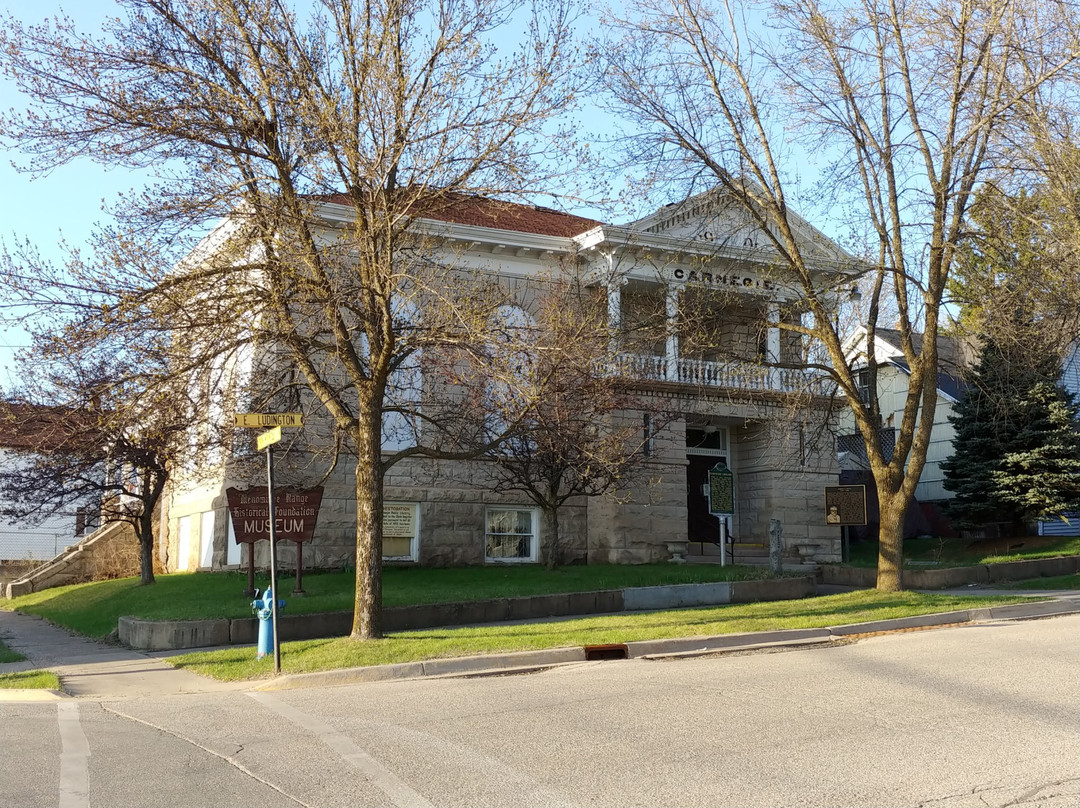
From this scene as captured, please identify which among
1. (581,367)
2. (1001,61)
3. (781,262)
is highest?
(1001,61)

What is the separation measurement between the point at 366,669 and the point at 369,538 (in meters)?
2.19

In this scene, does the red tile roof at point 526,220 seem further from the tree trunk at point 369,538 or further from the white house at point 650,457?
the tree trunk at point 369,538

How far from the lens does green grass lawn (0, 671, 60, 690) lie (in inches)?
447

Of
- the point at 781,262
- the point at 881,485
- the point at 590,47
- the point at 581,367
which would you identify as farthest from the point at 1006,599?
the point at 590,47

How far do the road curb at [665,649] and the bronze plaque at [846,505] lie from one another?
538 centimetres

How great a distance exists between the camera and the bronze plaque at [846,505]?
68.5ft

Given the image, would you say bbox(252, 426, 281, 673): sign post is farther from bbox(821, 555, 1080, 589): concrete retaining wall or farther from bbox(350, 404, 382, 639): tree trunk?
bbox(821, 555, 1080, 589): concrete retaining wall

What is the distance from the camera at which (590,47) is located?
1370cm

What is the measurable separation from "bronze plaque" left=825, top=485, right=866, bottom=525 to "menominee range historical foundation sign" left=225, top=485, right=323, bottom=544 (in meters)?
10.7

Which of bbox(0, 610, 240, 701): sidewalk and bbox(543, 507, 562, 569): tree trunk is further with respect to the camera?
bbox(543, 507, 562, 569): tree trunk

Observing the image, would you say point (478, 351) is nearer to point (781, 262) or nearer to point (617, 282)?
point (781, 262)

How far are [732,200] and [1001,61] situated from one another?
5033 mm

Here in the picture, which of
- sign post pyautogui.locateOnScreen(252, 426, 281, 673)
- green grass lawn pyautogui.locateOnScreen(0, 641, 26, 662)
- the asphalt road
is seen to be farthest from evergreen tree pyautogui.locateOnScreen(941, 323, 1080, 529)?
green grass lawn pyautogui.locateOnScreen(0, 641, 26, 662)

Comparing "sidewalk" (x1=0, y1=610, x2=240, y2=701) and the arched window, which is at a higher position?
the arched window
